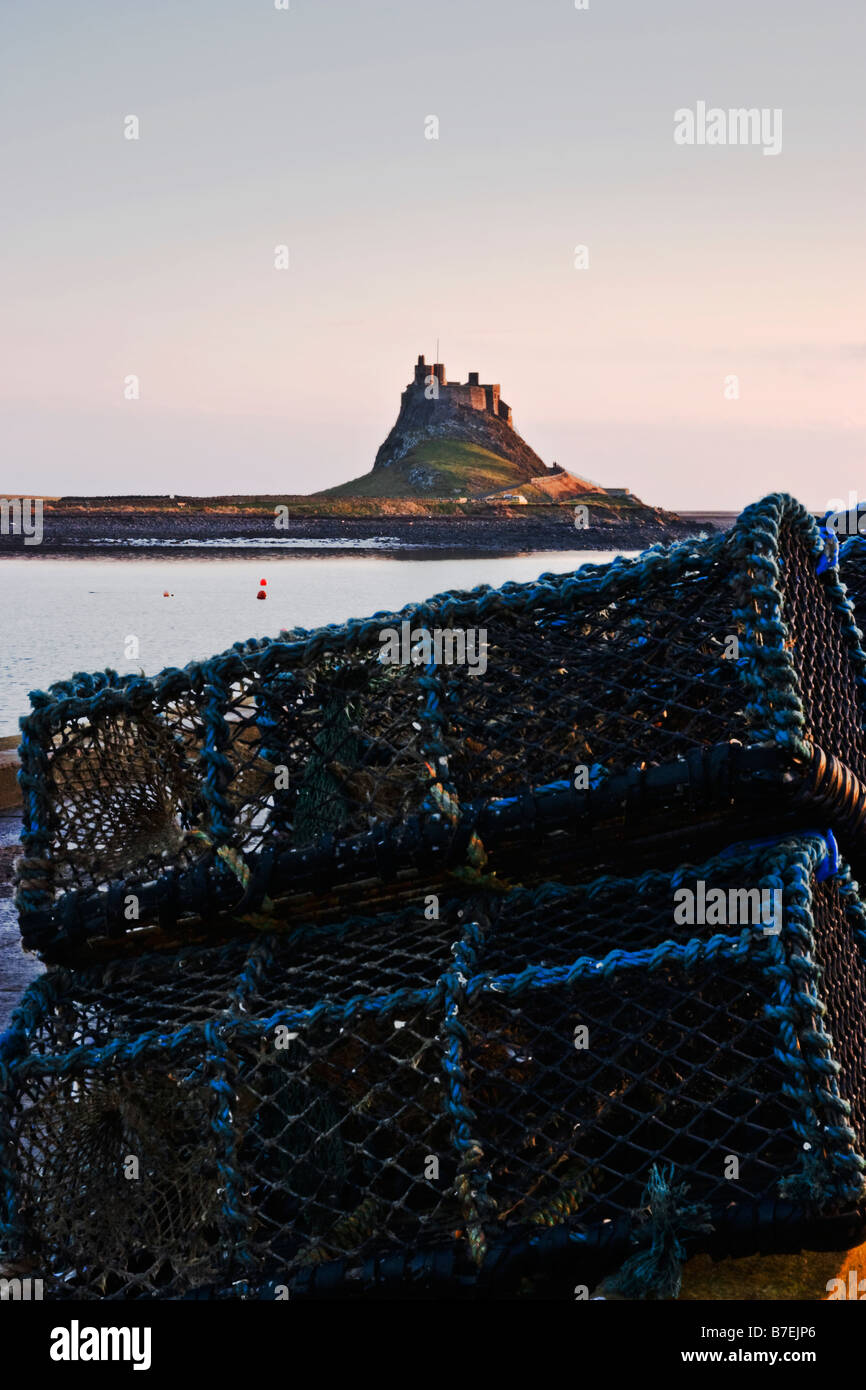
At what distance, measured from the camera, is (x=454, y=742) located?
105 inches

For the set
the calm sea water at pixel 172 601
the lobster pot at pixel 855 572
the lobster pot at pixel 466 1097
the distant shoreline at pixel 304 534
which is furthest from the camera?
the distant shoreline at pixel 304 534

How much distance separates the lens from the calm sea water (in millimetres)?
32844

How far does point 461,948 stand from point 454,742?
440mm

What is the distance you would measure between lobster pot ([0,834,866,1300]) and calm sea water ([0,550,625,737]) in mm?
13494

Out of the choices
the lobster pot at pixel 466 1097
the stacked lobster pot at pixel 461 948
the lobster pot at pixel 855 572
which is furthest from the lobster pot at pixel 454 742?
the lobster pot at pixel 855 572

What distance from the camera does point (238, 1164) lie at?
2404mm

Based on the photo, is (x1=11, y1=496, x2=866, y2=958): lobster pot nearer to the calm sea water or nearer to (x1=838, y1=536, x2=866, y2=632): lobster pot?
(x1=838, y1=536, x2=866, y2=632): lobster pot

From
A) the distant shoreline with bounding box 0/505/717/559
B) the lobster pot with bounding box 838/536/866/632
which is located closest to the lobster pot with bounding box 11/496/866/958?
the lobster pot with bounding box 838/536/866/632

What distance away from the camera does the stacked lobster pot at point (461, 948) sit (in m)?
2.34

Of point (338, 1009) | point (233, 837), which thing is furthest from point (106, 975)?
point (338, 1009)

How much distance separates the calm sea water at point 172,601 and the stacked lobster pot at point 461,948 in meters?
13.3

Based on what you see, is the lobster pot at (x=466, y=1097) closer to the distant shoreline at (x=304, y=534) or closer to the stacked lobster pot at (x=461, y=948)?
the stacked lobster pot at (x=461, y=948)

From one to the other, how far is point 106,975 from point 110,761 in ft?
1.64

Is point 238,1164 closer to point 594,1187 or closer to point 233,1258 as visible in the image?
point 233,1258
